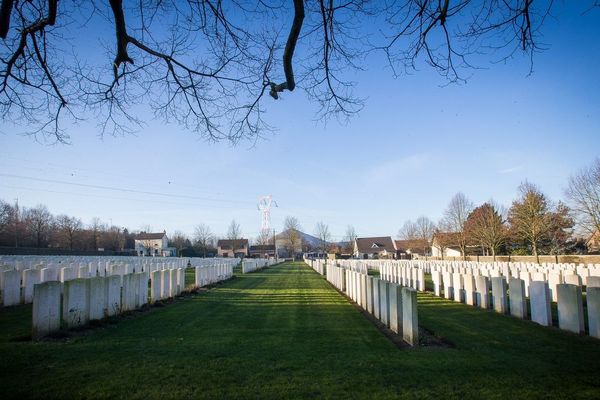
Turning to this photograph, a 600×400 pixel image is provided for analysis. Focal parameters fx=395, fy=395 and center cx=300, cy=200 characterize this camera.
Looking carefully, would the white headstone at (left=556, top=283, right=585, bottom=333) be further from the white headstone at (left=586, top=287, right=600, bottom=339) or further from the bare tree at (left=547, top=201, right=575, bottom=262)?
the bare tree at (left=547, top=201, right=575, bottom=262)

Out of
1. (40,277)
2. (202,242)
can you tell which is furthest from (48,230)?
(40,277)

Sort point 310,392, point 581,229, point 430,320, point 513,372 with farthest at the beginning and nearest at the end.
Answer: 1. point 581,229
2. point 430,320
3. point 513,372
4. point 310,392

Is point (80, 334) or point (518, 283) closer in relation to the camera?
point (80, 334)

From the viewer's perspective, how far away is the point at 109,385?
4.60 metres

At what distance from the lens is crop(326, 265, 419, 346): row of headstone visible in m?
6.80

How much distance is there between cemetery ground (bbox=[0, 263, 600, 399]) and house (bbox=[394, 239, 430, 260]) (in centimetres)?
5637

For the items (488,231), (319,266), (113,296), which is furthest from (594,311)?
(488,231)

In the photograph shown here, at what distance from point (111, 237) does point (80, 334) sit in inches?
3626

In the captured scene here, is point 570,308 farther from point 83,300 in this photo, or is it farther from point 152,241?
point 152,241

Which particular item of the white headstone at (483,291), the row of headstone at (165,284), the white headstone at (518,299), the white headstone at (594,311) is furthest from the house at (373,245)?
the white headstone at (594,311)

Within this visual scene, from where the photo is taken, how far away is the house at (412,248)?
63656mm

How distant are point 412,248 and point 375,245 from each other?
2456 centimetres

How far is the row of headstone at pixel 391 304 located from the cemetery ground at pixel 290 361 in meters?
0.36

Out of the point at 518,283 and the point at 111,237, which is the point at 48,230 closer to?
the point at 111,237
